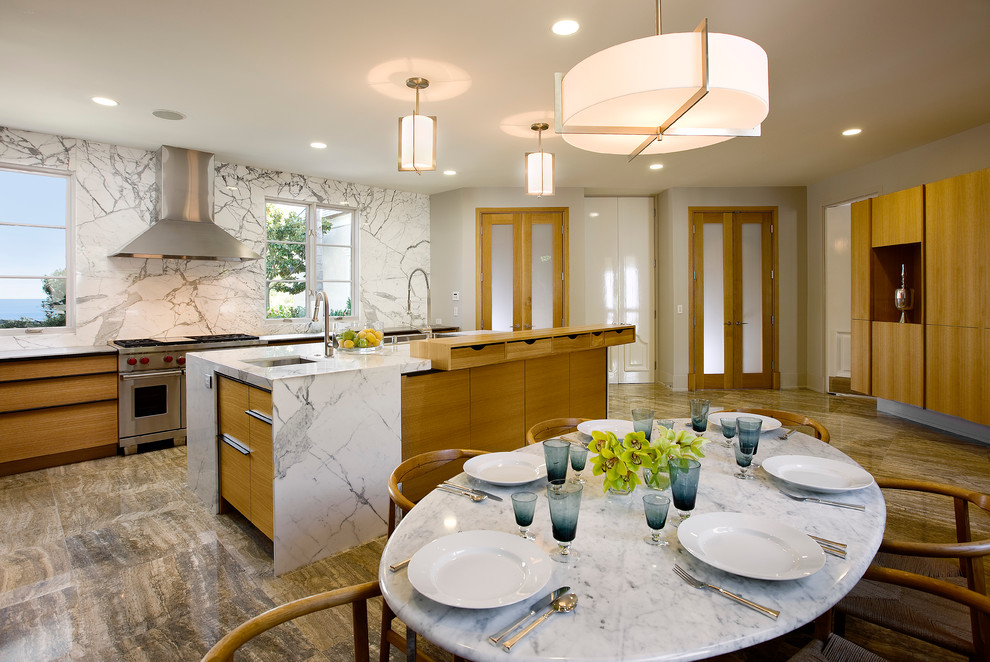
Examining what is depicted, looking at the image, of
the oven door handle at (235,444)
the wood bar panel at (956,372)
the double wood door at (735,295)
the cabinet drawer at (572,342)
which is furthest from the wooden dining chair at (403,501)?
the double wood door at (735,295)

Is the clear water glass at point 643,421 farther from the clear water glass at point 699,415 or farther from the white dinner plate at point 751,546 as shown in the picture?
the white dinner plate at point 751,546

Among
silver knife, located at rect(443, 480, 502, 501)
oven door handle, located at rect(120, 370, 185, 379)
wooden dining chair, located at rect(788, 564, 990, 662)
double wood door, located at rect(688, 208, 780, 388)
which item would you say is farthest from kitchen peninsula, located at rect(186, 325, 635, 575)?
double wood door, located at rect(688, 208, 780, 388)

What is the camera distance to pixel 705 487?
1.47 meters

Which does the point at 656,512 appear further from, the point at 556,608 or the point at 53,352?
the point at 53,352

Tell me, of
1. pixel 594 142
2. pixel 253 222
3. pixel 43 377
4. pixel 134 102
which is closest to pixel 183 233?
pixel 253 222

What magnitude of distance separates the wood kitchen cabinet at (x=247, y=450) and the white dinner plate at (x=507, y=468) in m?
1.17

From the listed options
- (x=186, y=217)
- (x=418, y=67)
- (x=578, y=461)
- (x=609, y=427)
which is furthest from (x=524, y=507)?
(x=186, y=217)

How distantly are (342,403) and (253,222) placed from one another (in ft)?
12.6

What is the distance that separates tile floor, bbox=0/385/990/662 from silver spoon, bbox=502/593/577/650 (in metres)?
1.24

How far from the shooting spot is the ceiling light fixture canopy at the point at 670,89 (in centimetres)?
154

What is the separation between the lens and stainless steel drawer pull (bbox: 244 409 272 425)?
2.30 metres

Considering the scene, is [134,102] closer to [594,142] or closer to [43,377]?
[43,377]

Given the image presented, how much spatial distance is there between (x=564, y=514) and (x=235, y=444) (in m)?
2.21

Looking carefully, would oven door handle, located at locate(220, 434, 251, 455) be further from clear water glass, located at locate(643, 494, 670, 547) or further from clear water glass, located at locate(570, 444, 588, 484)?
clear water glass, located at locate(643, 494, 670, 547)
